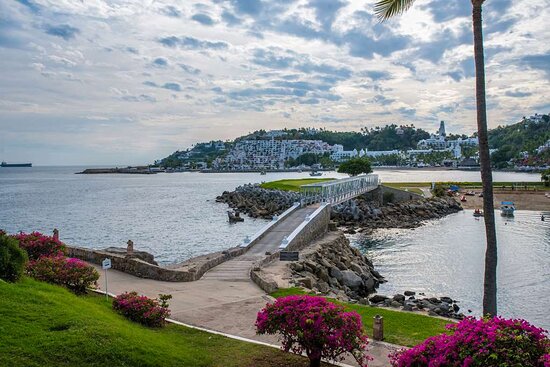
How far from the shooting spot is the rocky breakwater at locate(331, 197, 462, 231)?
46000mm

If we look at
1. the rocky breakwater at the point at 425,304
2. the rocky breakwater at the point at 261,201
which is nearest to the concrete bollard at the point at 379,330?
the rocky breakwater at the point at 425,304

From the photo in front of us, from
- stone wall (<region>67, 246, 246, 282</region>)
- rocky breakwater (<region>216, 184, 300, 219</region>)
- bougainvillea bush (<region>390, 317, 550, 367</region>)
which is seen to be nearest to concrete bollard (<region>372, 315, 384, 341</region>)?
bougainvillea bush (<region>390, 317, 550, 367</region>)

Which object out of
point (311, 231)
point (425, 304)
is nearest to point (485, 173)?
point (425, 304)

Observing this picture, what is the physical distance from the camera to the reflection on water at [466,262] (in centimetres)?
2142

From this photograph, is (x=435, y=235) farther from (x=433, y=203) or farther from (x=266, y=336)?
(x=266, y=336)

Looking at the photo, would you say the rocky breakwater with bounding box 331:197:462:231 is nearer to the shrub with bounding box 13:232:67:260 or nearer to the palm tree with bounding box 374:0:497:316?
the shrub with bounding box 13:232:67:260

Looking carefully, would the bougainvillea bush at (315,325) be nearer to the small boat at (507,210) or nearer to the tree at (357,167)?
the small boat at (507,210)

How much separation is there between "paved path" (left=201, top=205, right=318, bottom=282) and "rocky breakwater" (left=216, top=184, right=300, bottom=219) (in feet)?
61.4

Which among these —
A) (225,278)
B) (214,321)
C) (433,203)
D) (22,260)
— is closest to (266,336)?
(214,321)

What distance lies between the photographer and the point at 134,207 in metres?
67.8

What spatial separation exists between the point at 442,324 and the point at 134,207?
59952 millimetres

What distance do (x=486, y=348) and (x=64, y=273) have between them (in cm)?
979

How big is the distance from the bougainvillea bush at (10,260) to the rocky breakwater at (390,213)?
113ft

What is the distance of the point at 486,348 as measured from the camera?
587 cm
